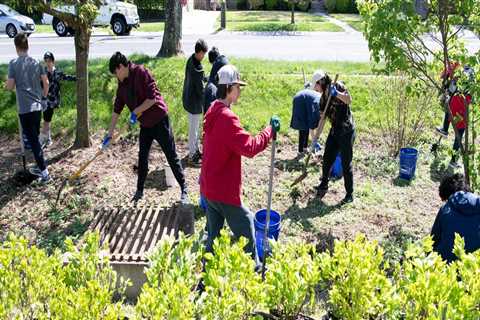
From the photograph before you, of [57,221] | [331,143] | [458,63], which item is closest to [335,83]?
[331,143]

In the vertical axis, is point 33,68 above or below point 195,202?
above

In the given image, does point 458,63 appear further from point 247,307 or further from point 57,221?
point 57,221

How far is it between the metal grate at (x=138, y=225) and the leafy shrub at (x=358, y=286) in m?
2.30

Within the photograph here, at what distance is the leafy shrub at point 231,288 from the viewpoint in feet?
8.46

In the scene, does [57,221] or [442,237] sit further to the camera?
[57,221]

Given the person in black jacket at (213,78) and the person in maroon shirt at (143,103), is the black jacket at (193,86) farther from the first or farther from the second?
the person in maroon shirt at (143,103)

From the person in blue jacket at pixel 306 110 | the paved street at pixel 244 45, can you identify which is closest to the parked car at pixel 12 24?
the paved street at pixel 244 45

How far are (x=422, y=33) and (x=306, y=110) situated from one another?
8.29 ft

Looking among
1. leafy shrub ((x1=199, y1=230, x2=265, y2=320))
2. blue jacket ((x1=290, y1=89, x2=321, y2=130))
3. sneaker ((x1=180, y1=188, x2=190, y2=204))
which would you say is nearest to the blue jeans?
leafy shrub ((x1=199, y1=230, x2=265, y2=320))

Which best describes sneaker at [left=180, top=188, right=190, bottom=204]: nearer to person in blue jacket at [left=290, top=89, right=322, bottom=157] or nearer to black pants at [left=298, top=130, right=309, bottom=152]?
person in blue jacket at [left=290, top=89, right=322, bottom=157]

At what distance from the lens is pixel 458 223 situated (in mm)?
3820

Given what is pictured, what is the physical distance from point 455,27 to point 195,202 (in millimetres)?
3471

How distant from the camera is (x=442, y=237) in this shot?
12.9ft

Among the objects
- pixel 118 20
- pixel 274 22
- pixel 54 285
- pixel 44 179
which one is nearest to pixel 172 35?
pixel 44 179
